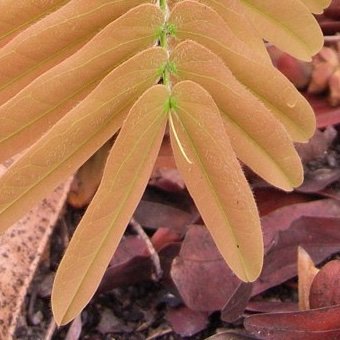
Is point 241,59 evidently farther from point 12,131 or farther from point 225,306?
point 225,306

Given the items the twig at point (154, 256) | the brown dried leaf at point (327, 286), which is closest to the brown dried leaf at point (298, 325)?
the brown dried leaf at point (327, 286)

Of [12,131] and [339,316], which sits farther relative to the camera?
[339,316]

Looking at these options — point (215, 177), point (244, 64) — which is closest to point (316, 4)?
point (244, 64)

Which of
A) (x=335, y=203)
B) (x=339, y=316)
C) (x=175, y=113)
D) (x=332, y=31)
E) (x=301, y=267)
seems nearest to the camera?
(x=175, y=113)

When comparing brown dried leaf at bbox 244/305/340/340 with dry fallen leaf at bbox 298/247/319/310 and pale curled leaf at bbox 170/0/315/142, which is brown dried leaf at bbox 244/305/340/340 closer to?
dry fallen leaf at bbox 298/247/319/310

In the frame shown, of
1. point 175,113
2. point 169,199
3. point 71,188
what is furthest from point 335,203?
point 175,113

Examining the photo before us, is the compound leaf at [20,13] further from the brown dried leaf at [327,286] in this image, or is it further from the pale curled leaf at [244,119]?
the brown dried leaf at [327,286]

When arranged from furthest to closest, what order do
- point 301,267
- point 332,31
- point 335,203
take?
point 332,31, point 335,203, point 301,267
